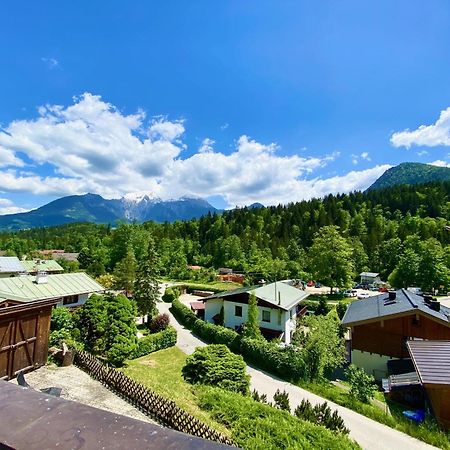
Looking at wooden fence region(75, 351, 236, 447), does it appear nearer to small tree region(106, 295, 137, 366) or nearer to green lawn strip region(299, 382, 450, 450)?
small tree region(106, 295, 137, 366)

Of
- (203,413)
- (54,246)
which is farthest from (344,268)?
(54,246)

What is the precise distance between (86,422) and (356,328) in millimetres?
29274

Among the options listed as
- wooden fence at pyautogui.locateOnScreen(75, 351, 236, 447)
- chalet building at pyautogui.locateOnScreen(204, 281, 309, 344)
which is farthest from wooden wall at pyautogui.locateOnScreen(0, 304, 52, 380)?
chalet building at pyautogui.locateOnScreen(204, 281, 309, 344)

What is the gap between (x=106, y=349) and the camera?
21.9 metres

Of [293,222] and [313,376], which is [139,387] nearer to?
[313,376]

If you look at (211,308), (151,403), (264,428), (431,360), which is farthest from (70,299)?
(431,360)

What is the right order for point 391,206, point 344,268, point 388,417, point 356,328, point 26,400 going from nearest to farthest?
point 26,400
point 388,417
point 356,328
point 344,268
point 391,206

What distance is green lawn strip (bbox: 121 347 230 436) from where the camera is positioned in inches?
504

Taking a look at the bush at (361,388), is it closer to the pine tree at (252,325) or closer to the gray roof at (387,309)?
the gray roof at (387,309)

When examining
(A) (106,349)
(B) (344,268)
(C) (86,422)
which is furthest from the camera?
(B) (344,268)

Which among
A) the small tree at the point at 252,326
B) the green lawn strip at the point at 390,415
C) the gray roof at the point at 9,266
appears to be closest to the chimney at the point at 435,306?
the green lawn strip at the point at 390,415

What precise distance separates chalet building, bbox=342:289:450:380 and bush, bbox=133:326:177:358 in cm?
1607

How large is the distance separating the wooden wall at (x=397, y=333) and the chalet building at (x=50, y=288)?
85.9 ft

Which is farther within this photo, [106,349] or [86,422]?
[106,349]
